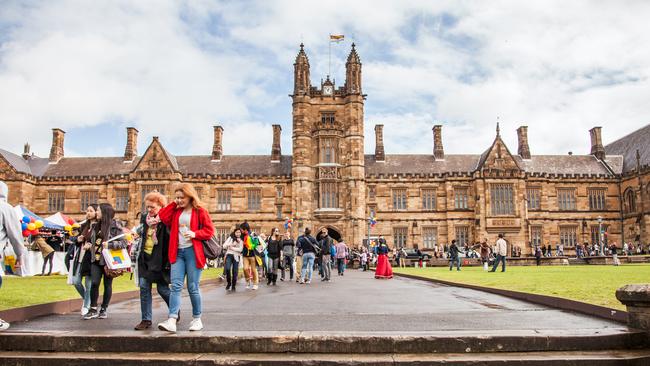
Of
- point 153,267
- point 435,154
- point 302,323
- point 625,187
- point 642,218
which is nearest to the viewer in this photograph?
point 153,267

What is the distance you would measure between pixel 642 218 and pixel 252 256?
1569 inches

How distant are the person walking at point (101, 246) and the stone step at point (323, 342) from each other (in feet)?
6.74

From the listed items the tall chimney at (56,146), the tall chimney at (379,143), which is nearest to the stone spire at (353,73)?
the tall chimney at (379,143)

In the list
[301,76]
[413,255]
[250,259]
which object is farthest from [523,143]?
[250,259]

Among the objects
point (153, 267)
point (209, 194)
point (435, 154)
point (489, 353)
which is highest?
point (435, 154)

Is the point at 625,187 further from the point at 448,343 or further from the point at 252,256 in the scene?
the point at 448,343

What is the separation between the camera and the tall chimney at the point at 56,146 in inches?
2014

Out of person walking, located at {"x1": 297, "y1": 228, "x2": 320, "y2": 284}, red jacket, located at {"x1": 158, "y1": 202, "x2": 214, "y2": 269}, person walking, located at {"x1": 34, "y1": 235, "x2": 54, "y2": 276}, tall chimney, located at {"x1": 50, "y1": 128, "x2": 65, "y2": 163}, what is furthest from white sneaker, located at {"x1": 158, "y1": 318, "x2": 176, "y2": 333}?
tall chimney, located at {"x1": 50, "y1": 128, "x2": 65, "y2": 163}

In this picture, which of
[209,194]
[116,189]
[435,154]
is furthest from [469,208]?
[116,189]

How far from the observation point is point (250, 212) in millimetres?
47344

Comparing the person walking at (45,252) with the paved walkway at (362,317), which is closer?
the paved walkway at (362,317)

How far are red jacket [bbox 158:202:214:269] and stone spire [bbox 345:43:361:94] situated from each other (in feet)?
136

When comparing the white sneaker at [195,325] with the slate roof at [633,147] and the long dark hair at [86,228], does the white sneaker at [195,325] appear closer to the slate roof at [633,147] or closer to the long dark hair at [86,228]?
the long dark hair at [86,228]

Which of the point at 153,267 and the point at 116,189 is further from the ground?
the point at 116,189
